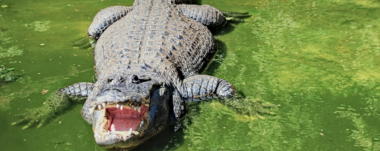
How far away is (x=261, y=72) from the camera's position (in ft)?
14.5

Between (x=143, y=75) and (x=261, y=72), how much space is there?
1802 millimetres

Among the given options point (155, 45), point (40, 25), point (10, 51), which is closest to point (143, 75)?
point (155, 45)

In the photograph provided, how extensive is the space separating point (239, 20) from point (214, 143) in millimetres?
3240

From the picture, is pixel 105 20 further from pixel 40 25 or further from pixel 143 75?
pixel 143 75

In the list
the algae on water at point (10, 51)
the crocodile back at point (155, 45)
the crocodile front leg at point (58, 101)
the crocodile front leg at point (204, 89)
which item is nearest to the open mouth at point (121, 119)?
the crocodile back at point (155, 45)

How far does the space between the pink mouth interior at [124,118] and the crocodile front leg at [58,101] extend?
1.03 meters

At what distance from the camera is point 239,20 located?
595 centimetres

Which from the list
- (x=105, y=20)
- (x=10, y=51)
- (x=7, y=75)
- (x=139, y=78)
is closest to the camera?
(x=139, y=78)

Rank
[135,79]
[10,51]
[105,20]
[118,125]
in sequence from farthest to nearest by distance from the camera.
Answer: [105,20] < [10,51] < [135,79] < [118,125]

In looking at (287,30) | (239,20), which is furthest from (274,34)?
(239,20)

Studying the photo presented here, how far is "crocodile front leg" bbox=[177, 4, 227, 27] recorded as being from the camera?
207 inches

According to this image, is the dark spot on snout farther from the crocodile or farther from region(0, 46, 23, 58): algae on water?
region(0, 46, 23, 58): algae on water

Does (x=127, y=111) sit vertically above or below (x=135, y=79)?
below

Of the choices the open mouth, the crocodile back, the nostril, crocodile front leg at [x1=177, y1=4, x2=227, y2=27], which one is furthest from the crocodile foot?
the open mouth
